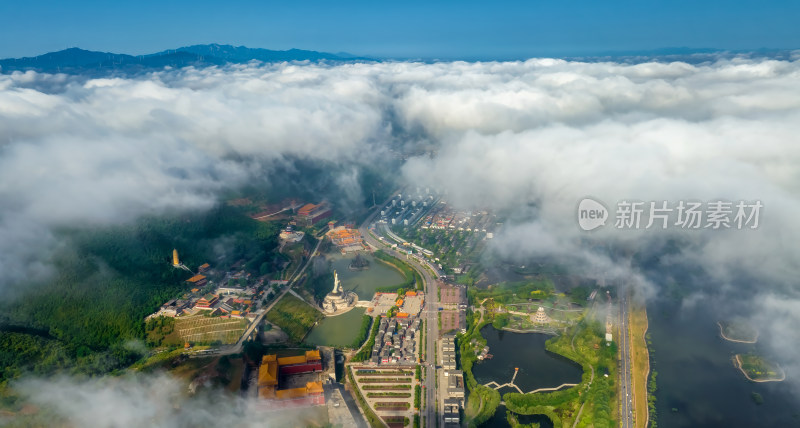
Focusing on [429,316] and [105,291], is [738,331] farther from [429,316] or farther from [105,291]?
[105,291]

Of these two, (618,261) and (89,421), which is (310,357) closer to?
(89,421)

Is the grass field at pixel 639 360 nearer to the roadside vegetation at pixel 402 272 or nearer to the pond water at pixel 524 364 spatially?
the pond water at pixel 524 364

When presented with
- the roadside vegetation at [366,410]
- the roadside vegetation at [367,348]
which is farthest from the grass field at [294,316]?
the roadside vegetation at [366,410]

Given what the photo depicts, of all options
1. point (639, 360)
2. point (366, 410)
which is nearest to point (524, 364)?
point (639, 360)

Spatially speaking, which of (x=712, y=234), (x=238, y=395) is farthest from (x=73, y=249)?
(x=712, y=234)

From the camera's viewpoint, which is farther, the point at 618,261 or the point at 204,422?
the point at 618,261
